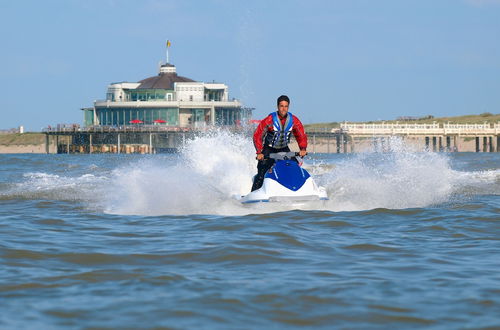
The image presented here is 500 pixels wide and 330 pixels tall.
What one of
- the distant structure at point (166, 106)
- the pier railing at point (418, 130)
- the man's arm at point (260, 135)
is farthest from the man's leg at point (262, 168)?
the distant structure at point (166, 106)

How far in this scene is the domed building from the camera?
8625cm

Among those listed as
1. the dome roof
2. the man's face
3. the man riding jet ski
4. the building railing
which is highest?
the dome roof

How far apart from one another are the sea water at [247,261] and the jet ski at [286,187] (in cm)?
16

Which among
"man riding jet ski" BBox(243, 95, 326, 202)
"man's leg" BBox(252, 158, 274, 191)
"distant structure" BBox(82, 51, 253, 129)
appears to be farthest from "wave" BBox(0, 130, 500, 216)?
"distant structure" BBox(82, 51, 253, 129)

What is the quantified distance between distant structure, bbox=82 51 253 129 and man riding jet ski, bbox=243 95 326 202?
235 feet

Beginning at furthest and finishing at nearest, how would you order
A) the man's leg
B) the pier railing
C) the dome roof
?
the dome roof < the pier railing < the man's leg

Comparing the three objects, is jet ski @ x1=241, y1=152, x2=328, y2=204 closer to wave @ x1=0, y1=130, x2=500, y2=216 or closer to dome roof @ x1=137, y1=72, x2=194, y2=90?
wave @ x1=0, y1=130, x2=500, y2=216

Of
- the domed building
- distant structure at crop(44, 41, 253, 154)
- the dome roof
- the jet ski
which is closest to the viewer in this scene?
the jet ski

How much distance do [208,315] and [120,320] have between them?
61cm

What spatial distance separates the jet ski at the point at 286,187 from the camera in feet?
38.5

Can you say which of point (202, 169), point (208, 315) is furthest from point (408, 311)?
point (202, 169)

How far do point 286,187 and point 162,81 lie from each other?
262 ft

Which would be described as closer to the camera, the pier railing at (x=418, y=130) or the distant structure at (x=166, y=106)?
the pier railing at (x=418, y=130)

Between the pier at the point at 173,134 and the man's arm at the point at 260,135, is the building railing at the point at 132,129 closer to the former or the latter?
the pier at the point at 173,134
